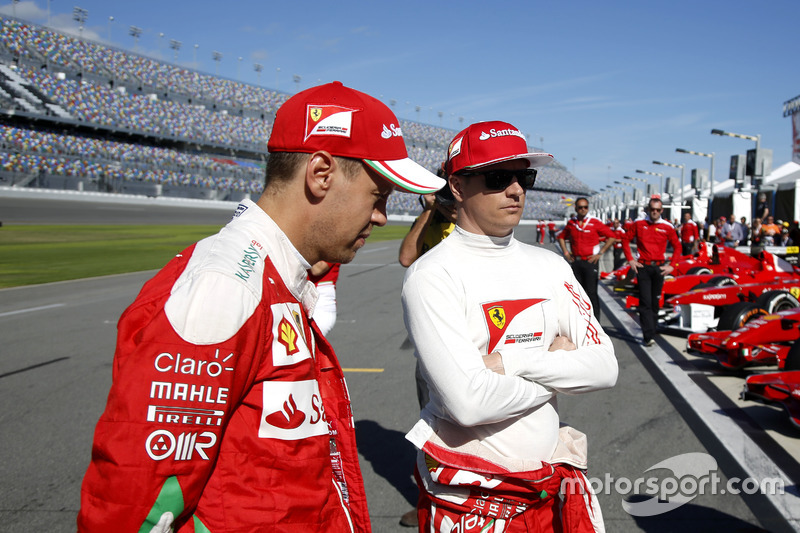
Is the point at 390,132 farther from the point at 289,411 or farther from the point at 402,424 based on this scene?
the point at 402,424

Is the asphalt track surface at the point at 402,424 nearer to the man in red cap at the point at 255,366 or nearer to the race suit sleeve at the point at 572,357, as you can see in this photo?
the race suit sleeve at the point at 572,357

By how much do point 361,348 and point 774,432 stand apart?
445 centimetres

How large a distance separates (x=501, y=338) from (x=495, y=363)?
113mm

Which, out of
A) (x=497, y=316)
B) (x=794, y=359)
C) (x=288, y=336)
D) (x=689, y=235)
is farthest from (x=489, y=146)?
(x=689, y=235)

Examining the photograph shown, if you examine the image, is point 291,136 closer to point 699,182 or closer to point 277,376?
point 277,376

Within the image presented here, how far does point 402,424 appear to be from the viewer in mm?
5039

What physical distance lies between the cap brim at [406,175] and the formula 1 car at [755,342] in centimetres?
578

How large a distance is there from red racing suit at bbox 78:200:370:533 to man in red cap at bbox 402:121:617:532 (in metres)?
0.68

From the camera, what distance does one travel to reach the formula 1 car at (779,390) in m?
4.71

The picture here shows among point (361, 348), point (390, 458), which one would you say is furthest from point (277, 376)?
point (361, 348)

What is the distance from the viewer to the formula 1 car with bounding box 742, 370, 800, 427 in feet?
15.4

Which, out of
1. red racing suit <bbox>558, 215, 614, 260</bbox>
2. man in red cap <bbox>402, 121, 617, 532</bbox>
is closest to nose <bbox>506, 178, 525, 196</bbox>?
man in red cap <bbox>402, 121, 617, 532</bbox>

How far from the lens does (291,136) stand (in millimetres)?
1455

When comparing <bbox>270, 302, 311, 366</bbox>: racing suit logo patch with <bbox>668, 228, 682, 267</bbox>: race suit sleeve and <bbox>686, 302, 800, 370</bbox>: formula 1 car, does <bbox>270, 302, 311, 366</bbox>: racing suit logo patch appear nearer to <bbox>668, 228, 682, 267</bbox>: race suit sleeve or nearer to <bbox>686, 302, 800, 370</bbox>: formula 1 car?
<bbox>686, 302, 800, 370</bbox>: formula 1 car
